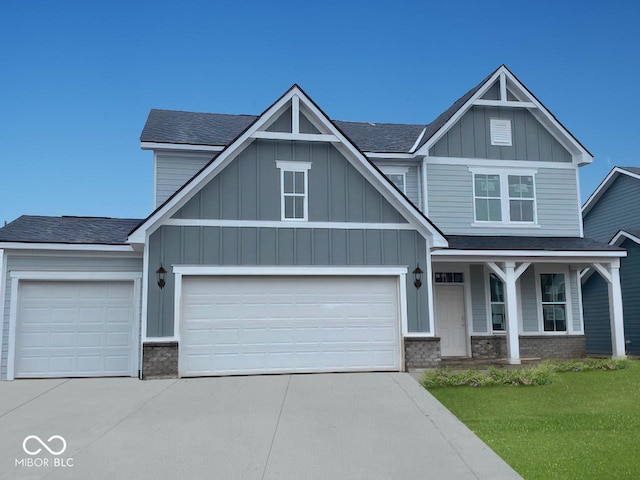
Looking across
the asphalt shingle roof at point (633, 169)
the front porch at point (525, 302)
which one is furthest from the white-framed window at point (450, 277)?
the asphalt shingle roof at point (633, 169)

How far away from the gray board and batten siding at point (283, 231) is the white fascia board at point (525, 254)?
1.55 meters

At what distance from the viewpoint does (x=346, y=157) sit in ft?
45.7

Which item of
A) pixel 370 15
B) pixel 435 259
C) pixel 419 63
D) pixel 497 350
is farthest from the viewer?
pixel 419 63

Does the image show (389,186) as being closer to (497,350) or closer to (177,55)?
(497,350)

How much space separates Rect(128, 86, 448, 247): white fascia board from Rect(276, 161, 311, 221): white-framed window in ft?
3.14

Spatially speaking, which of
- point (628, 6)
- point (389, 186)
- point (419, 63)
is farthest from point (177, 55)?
point (628, 6)

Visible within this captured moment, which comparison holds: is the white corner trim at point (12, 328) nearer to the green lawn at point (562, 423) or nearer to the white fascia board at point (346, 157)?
the white fascia board at point (346, 157)

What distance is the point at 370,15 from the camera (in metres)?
22.4

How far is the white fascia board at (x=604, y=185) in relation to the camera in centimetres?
2219

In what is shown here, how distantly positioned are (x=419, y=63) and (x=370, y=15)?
5.97 m

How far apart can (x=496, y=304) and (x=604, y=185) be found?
9.65m

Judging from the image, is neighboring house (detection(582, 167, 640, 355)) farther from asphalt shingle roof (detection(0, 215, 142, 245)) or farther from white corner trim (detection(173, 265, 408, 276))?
asphalt shingle roof (detection(0, 215, 142, 245))

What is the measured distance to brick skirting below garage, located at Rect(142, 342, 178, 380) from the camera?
41.1 feet

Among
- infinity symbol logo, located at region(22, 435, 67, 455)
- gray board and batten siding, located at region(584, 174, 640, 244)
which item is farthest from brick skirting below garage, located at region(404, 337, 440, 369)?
gray board and batten siding, located at region(584, 174, 640, 244)
